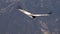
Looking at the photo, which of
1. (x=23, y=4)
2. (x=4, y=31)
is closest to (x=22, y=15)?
(x=23, y=4)

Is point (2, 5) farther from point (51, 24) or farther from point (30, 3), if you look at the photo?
point (51, 24)

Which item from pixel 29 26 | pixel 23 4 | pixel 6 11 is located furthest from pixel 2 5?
pixel 29 26

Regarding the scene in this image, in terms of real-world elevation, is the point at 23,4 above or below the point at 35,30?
above

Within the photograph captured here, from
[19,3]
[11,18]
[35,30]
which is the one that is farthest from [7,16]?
[35,30]

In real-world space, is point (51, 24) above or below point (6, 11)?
below

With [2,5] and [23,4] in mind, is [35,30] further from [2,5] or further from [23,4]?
[2,5]

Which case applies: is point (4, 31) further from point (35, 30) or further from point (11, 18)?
point (35, 30)

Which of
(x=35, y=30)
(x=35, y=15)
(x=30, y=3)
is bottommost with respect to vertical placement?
(x=35, y=30)
